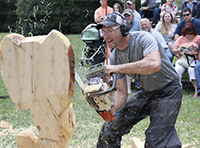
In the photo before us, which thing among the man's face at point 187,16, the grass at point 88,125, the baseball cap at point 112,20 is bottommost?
the grass at point 88,125

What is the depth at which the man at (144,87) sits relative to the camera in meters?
2.01

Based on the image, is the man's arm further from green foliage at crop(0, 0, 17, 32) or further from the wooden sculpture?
green foliage at crop(0, 0, 17, 32)

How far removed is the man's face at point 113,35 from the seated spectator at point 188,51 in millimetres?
3037

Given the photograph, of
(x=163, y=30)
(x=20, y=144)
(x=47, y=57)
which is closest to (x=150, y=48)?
(x=47, y=57)

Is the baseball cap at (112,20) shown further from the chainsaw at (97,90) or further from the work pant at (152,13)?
the work pant at (152,13)

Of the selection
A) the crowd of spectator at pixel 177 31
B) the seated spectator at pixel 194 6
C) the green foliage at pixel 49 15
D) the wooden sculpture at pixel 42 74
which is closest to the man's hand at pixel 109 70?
the wooden sculpture at pixel 42 74

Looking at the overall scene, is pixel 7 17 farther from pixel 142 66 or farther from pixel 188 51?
pixel 142 66

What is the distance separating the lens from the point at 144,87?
234cm

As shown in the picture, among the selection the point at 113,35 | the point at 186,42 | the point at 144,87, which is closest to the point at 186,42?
the point at 186,42

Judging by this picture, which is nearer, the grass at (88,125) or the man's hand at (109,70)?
the man's hand at (109,70)

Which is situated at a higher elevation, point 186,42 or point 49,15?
point 49,15

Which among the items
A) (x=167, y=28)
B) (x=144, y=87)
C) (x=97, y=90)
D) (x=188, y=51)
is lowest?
(x=188, y=51)

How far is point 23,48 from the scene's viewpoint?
1135mm

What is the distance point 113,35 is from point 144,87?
2.06 ft
